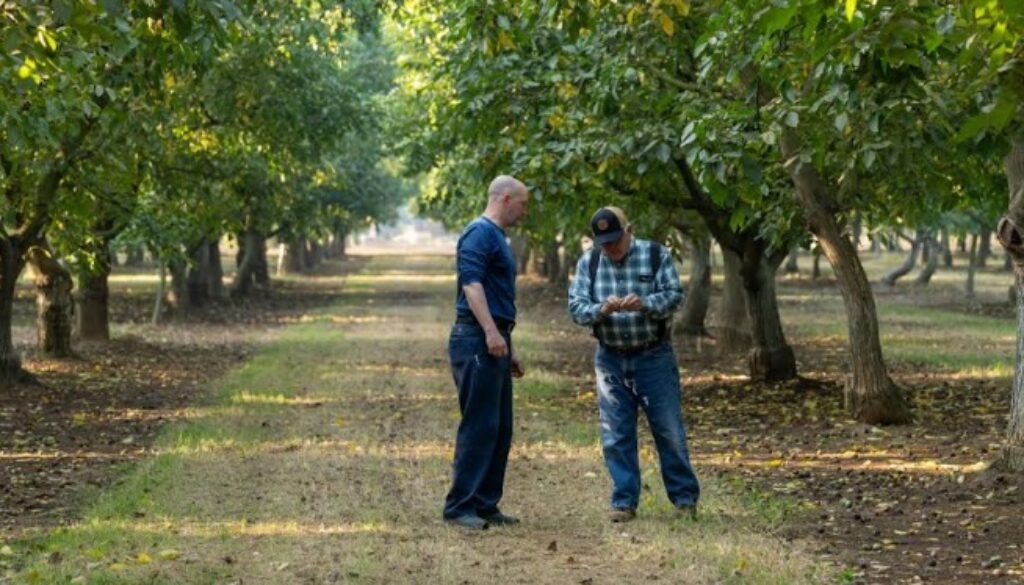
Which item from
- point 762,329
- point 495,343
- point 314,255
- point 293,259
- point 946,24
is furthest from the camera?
point 314,255

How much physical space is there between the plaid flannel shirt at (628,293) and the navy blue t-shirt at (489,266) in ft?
1.33

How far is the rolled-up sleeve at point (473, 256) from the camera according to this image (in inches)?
357

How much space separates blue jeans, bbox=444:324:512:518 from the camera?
9.20 metres

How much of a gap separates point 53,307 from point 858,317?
12277 millimetres

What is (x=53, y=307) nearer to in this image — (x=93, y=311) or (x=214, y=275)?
(x=93, y=311)

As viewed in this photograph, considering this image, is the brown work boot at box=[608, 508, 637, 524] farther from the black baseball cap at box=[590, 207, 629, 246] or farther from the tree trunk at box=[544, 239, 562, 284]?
the tree trunk at box=[544, 239, 562, 284]

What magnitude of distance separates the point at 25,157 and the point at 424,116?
16.6 meters

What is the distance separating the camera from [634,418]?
9.57 metres

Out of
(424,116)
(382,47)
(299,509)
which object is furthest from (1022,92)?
(382,47)

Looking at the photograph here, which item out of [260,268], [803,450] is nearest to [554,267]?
[260,268]

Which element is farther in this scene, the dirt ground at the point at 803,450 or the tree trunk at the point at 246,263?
the tree trunk at the point at 246,263

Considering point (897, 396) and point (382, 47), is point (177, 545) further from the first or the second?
point (382, 47)

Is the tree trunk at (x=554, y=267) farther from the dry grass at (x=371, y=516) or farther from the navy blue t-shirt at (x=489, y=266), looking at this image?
the navy blue t-shirt at (x=489, y=266)

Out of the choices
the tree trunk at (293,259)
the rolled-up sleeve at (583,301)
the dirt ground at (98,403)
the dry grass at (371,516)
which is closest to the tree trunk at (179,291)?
the dirt ground at (98,403)
